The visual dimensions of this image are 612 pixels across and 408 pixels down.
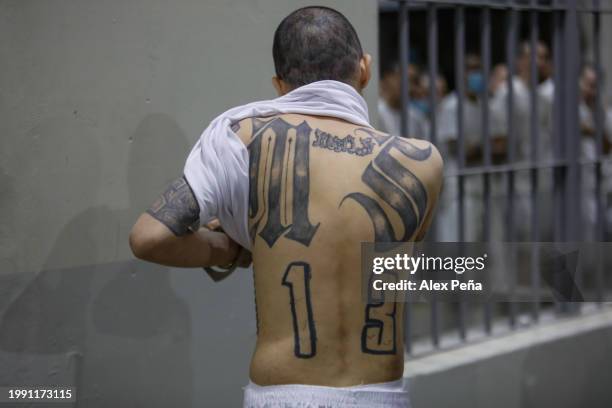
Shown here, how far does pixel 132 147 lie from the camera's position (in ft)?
11.8

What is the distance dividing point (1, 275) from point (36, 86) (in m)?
0.66

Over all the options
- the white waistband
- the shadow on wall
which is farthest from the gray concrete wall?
the white waistband

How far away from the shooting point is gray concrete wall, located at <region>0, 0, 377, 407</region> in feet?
10.9

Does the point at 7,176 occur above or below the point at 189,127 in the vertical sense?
below

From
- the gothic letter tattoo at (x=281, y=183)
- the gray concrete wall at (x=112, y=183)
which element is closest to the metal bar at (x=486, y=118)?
the gray concrete wall at (x=112, y=183)

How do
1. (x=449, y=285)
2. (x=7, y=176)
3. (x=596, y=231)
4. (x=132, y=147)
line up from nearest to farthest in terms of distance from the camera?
(x=7, y=176), (x=132, y=147), (x=449, y=285), (x=596, y=231)

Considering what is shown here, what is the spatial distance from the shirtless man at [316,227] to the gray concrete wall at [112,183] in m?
0.87

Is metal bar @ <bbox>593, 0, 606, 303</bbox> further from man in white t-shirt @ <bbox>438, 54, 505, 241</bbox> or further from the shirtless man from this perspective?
the shirtless man

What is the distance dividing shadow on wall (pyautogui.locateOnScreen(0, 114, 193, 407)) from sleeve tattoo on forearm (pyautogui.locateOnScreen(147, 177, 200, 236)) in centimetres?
96

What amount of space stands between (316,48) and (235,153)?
383mm

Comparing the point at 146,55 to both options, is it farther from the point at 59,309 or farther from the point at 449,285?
the point at 449,285

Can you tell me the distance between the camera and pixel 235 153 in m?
2.65

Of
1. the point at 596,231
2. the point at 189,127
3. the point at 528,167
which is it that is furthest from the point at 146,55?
the point at 596,231

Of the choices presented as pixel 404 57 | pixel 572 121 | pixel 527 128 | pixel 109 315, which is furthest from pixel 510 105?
pixel 109 315
